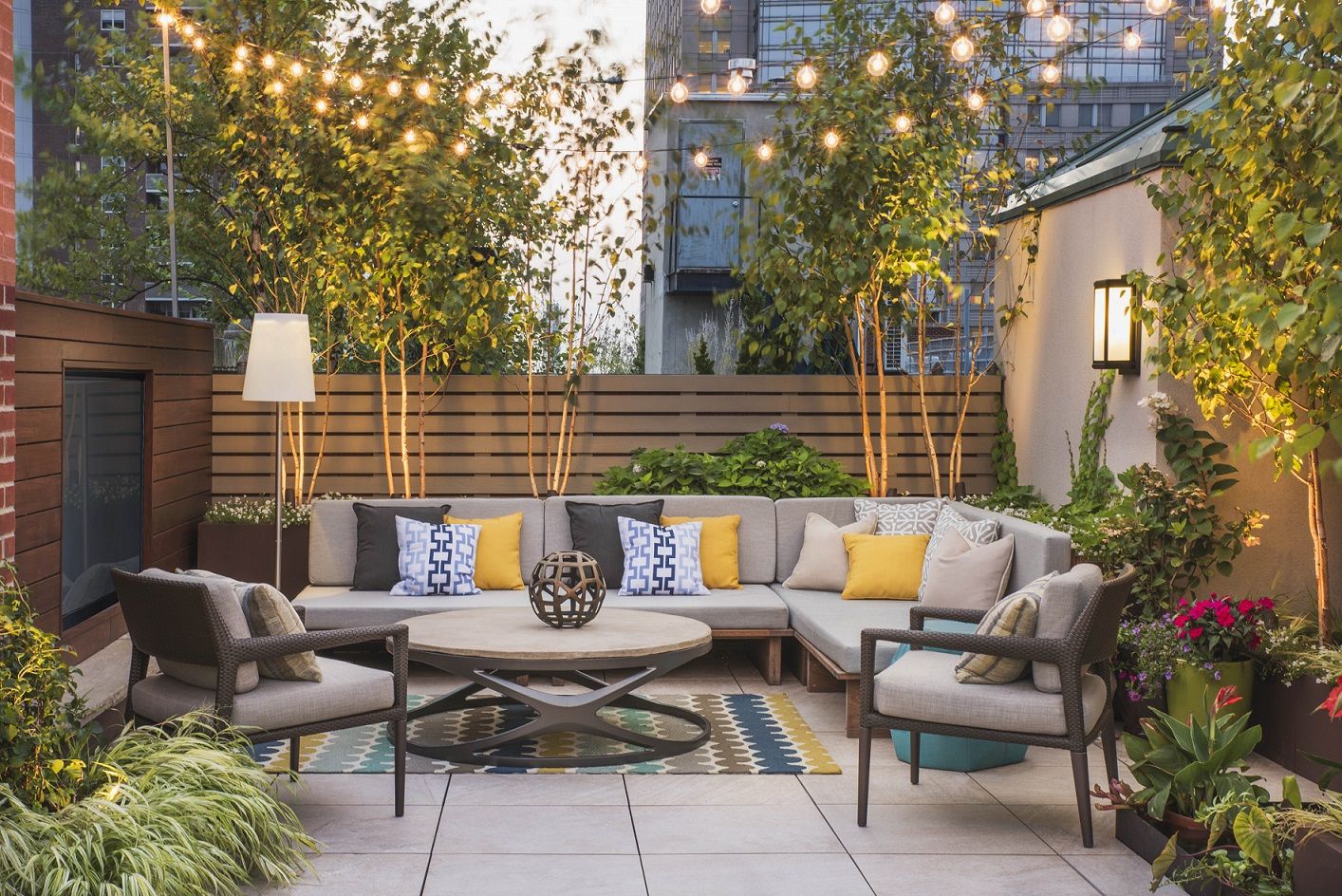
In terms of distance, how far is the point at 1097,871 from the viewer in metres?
3.79

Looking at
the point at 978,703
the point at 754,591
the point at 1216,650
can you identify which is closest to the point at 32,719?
the point at 978,703

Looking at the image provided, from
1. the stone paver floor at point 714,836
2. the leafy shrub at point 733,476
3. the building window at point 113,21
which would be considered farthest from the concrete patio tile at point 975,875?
the building window at point 113,21

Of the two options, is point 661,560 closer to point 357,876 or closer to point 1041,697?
point 1041,697

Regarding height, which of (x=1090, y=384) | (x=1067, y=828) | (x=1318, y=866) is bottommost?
(x=1067, y=828)

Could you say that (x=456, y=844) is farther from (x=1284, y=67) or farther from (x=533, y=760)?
(x=1284, y=67)

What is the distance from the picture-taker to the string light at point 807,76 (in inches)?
267

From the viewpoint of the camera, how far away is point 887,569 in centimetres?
623

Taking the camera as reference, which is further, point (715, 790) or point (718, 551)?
point (718, 551)

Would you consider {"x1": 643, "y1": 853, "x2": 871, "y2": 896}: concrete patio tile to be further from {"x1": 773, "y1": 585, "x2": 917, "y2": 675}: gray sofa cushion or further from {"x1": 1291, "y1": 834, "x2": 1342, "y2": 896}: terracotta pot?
{"x1": 773, "y1": 585, "x2": 917, "y2": 675}: gray sofa cushion

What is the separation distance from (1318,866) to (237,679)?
302cm

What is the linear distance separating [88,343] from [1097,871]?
4.65 metres

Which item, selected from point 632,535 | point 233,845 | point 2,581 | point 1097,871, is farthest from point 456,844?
point 632,535

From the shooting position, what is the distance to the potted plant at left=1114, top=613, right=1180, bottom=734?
17.1ft

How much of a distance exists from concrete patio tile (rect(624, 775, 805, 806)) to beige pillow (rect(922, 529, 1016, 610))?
1.20m
